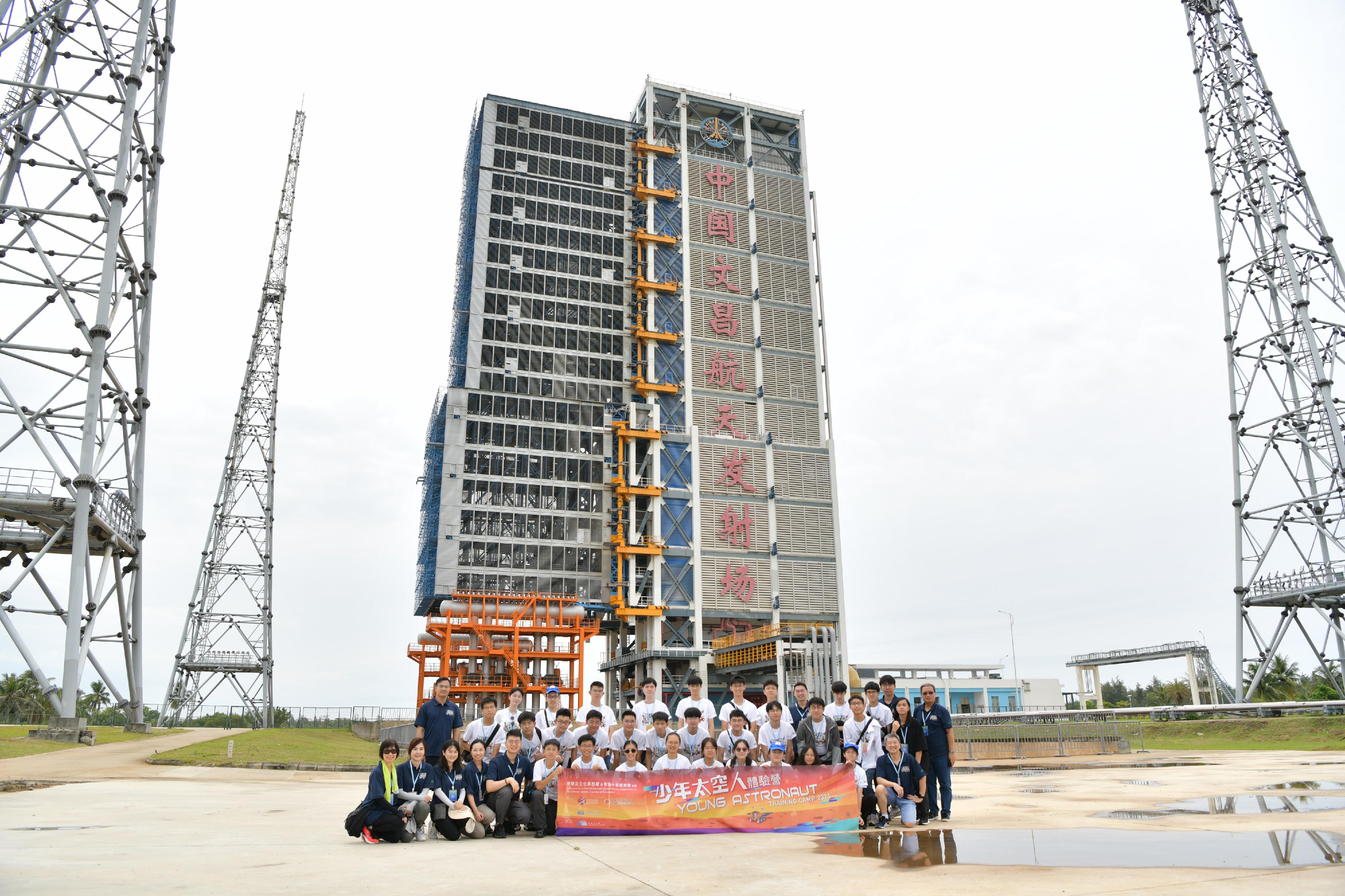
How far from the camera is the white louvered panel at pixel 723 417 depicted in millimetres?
59250

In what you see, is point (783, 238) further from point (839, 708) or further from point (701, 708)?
point (701, 708)

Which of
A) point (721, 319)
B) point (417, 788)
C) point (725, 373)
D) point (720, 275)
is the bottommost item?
point (417, 788)

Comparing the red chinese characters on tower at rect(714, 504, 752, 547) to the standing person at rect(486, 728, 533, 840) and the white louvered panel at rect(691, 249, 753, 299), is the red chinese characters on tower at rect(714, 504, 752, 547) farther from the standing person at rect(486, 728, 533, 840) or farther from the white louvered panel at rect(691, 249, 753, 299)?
the standing person at rect(486, 728, 533, 840)

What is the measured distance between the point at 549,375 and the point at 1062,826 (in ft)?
169

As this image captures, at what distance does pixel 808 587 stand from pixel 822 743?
158 ft

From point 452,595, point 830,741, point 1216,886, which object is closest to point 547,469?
point 452,595

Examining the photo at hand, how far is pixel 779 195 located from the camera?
219 feet

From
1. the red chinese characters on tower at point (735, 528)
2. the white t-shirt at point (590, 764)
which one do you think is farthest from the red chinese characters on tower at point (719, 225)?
the white t-shirt at point (590, 764)

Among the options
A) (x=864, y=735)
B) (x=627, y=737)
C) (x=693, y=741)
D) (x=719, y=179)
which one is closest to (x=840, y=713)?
(x=864, y=735)

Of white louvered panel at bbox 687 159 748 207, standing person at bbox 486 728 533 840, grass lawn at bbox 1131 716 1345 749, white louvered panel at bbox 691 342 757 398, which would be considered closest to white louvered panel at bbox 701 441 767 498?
white louvered panel at bbox 691 342 757 398

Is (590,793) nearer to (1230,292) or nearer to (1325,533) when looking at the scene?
(1325,533)

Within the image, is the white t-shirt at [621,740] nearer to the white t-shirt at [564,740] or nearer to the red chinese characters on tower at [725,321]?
the white t-shirt at [564,740]

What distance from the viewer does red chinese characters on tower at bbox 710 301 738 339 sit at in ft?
201

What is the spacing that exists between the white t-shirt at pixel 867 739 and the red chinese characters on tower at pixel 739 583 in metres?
45.3
